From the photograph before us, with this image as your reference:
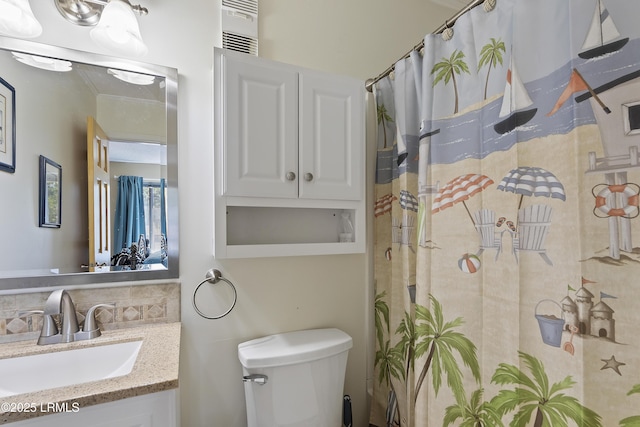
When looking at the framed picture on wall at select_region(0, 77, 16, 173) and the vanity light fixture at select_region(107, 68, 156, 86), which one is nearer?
the framed picture on wall at select_region(0, 77, 16, 173)

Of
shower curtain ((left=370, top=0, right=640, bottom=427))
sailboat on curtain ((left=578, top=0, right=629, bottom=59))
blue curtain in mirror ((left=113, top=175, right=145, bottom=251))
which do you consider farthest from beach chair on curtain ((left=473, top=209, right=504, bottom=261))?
blue curtain in mirror ((left=113, top=175, right=145, bottom=251))

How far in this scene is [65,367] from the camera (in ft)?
3.15

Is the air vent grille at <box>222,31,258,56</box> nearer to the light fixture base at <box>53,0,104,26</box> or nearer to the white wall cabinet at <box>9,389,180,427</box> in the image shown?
the light fixture base at <box>53,0,104,26</box>

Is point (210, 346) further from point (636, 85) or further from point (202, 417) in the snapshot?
point (636, 85)

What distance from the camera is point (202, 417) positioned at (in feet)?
4.09

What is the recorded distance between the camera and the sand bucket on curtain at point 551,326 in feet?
2.49

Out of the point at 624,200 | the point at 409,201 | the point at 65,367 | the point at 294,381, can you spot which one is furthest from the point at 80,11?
Answer: the point at 624,200

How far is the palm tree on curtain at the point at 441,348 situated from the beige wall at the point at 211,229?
0.46 metres

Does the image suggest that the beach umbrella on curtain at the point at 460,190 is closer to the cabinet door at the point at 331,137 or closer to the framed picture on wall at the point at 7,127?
the cabinet door at the point at 331,137

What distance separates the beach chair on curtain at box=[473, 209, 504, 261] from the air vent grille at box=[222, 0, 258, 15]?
4.12ft

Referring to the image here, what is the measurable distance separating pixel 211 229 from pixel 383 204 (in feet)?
2.72

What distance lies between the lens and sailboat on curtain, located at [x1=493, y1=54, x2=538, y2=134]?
2.72 feet

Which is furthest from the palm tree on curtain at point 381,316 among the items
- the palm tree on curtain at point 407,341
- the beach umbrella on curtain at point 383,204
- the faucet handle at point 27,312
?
the faucet handle at point 27,312

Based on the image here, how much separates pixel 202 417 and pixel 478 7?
187 cm
